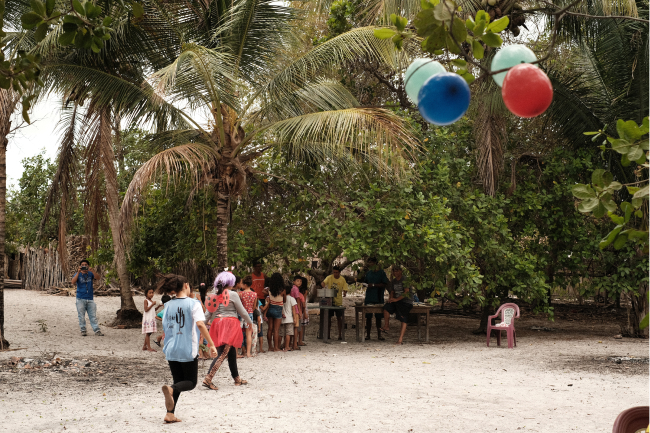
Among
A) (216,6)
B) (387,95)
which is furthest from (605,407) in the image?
(387,95)

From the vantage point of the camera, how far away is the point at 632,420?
12.8ft

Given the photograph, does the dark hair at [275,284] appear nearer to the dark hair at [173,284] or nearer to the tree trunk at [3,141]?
the tree trunk at [3,141]

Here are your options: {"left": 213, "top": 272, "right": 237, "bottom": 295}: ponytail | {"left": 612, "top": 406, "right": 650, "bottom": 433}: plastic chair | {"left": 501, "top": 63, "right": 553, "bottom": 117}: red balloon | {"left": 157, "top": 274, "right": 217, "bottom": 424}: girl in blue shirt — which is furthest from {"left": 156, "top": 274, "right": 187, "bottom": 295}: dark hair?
{"left": 501, "top": 63, "right": 553, "bottom": 117}: red balloon

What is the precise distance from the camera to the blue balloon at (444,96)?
2504mm

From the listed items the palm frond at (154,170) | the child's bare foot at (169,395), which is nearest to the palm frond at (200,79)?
the palm frond at (154,170)

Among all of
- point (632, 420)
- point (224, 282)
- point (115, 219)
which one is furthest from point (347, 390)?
point (115, 219)

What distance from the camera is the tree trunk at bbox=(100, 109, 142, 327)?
1196 centimetres


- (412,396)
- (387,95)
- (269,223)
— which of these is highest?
(387,95)

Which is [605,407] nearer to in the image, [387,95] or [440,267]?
[440,267]

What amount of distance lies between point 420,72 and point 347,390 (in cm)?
534

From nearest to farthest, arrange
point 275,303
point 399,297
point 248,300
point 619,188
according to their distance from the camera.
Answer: point 619,188 → point 248,300 → point 275,303 → point 399,297

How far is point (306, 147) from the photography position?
1145 centimetres

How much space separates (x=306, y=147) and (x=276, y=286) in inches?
107

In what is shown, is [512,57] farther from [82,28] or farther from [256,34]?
[256,34]
